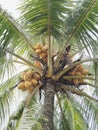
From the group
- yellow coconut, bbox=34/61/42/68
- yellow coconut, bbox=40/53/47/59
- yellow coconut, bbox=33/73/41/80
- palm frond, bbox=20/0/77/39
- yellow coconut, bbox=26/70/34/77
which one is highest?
palm frond, bbox=20/0/77/39

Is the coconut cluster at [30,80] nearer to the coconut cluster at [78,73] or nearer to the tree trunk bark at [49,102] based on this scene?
the tree trunk bark at [49,102]

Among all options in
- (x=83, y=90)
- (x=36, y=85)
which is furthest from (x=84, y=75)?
(x=36, y=85)

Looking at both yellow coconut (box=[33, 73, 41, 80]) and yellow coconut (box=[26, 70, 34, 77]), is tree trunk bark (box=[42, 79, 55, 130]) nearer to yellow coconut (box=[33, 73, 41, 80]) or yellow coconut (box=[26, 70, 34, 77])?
yellow coconut (box=[33, 73, 41, 80])

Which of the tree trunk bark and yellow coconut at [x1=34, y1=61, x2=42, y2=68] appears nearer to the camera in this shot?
the tree trunk bark

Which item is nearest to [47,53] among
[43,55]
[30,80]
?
[43,55]

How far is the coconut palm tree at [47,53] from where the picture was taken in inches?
302

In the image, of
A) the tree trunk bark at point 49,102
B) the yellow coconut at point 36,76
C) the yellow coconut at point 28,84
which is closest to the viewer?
the tree trunk bark at point 49,102

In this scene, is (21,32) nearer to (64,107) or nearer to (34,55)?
(34,55)

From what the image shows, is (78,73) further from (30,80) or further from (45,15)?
(45,15)

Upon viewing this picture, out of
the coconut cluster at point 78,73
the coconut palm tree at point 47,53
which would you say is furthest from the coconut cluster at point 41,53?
the coconut cluster at point 78,73

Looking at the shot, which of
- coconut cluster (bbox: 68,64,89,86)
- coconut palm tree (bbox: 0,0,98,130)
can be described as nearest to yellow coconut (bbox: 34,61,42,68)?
coconut palm tree (bbox: 0,0,98,130)

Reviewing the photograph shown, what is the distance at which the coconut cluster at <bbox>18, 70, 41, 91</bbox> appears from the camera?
25.3 ft

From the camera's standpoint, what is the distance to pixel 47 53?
785 cm

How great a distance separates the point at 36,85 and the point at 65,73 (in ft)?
1.89
